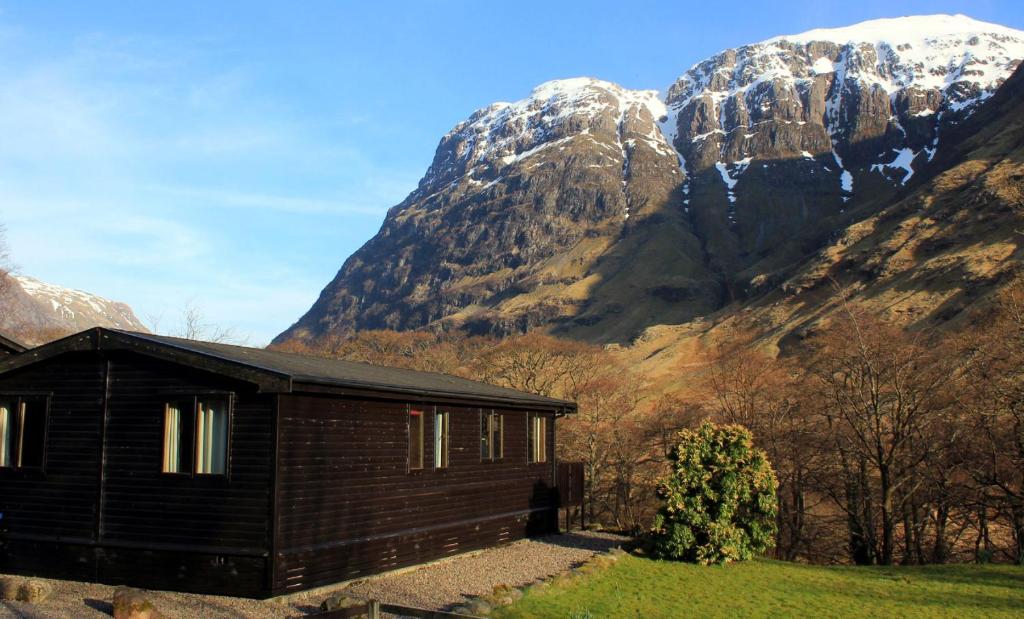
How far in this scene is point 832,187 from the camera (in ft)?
573

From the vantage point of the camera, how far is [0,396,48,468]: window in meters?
15.0

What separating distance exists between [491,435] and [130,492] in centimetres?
811

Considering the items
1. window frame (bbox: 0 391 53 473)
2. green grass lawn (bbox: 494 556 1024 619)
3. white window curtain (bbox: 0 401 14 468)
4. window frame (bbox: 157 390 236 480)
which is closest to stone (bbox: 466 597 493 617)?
green grass lawn (bbox: 494 556 1024 619)

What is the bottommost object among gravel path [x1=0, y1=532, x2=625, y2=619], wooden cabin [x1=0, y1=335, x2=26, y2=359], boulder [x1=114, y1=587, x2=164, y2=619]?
gravel path [x1=0, y1=532, x2=625, y2=619]

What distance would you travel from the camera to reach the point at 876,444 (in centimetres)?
2225

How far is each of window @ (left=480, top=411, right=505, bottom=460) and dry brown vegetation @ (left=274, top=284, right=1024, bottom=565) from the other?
23.7ft

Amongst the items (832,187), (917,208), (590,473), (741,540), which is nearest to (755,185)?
(832,187)

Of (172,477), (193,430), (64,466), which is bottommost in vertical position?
(172,477)

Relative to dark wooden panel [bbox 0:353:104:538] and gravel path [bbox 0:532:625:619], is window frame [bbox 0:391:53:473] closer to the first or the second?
dark wooden panel [bbox 0:353:104:538]

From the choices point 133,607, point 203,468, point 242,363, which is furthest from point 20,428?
point 133,607

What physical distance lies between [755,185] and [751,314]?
83.7m

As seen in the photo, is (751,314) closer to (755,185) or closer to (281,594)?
(755,185)

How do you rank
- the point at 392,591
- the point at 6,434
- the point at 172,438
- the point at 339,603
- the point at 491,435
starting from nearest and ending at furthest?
the point at 339,603 → the point at 172,438 → the point at 392,591 → the point at 6,434 → the point at 491,435

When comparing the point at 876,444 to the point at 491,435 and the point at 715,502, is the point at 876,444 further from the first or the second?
the point at 491,435
